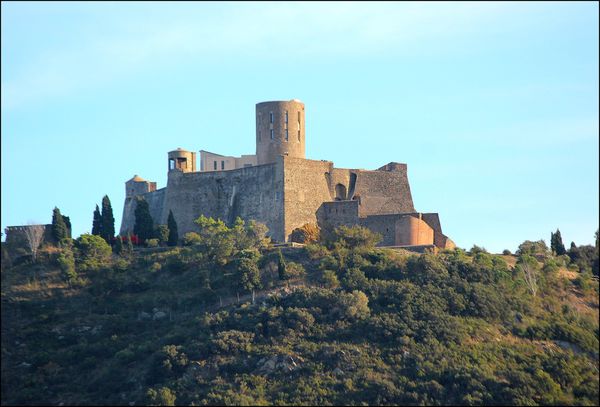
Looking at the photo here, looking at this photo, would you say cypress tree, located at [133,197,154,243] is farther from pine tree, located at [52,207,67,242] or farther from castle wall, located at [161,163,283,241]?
pine tree, located at [52,207,67,242]

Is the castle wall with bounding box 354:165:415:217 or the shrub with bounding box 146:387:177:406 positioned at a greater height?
the castle wall with bounding box 354:165:415:217

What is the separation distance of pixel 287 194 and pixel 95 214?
1087 centimetres

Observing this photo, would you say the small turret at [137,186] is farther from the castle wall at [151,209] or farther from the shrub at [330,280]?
the shrub at [330,280]

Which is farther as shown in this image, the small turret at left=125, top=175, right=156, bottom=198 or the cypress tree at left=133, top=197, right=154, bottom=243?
the small turret at left=125, top=175, right=156, bottom=198

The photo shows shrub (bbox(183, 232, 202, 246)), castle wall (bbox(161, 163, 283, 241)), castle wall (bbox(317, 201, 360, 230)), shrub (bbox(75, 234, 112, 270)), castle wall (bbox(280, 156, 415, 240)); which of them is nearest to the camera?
shrub (bbox(75, 234, 112, 270))

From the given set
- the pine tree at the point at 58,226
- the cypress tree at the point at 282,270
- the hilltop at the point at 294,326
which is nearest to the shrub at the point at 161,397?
the hilltop at the point at 294,326

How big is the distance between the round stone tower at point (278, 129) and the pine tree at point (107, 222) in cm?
880

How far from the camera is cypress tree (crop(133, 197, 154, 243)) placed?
66250 mm

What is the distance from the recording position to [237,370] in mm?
52031

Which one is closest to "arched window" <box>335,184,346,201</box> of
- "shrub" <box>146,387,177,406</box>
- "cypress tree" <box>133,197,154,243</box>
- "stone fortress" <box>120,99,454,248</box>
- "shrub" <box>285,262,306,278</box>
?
"stone fortress" <box>120,99,454,248</box>

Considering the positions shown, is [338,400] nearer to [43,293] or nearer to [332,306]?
[332,306]

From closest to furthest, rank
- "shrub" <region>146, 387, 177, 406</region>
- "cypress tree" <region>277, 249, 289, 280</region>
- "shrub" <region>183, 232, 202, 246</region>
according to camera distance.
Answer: "shrub" <region>146, 387, 177, 406</region>, "cypress tree" <region>277, 249, 289, 280</region>, "shrub" <region>183, 232, 202, 246</region>

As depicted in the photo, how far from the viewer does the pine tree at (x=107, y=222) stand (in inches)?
2591

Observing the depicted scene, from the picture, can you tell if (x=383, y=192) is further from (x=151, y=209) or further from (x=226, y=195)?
(x=151, y=209)
